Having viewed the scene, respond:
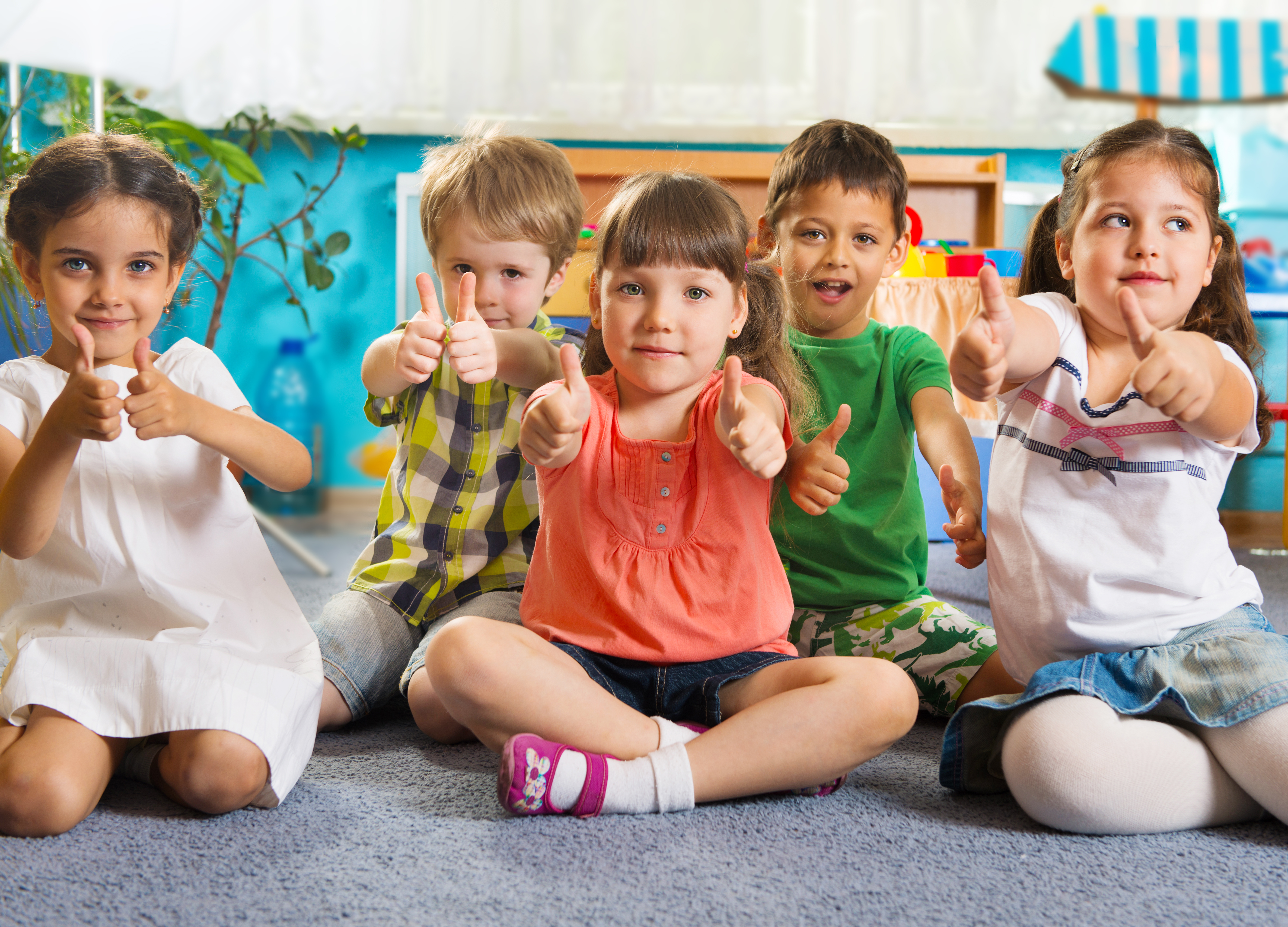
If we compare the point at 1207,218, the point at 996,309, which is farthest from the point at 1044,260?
the point at 996,309

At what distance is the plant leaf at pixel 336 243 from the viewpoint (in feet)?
7.41

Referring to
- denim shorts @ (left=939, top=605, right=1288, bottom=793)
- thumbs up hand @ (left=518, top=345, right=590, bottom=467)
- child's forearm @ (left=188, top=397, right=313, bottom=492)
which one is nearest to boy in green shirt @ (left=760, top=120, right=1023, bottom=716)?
denim shorts @ (left=939, top=605, right=1288, bottom=793)

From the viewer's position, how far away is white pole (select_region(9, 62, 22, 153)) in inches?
65.8

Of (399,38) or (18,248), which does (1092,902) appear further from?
(399,38)

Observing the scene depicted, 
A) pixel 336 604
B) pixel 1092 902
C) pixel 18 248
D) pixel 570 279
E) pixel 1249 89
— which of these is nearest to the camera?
pixel 1092 902

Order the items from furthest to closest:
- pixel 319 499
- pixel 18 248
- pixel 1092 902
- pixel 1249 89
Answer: pixel 319 499 < pixel 1249 89 < pixel 18 248 < pixel 1092 902

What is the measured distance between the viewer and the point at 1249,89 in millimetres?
2223

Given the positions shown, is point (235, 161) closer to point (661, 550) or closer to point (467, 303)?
point (467, 303)

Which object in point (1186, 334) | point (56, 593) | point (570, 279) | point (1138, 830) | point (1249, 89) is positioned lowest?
point (1138, 830)

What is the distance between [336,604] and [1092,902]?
2.36 feet

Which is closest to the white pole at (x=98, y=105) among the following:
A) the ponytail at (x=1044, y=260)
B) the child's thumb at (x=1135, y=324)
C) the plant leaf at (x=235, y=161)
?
the plant leaf at (x=235, y=161)

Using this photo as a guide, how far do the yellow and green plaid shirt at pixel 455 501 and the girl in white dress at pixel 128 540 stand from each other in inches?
7.4

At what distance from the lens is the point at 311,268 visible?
2246mm

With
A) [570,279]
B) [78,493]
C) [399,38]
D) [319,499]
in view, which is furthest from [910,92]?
[78,493]
